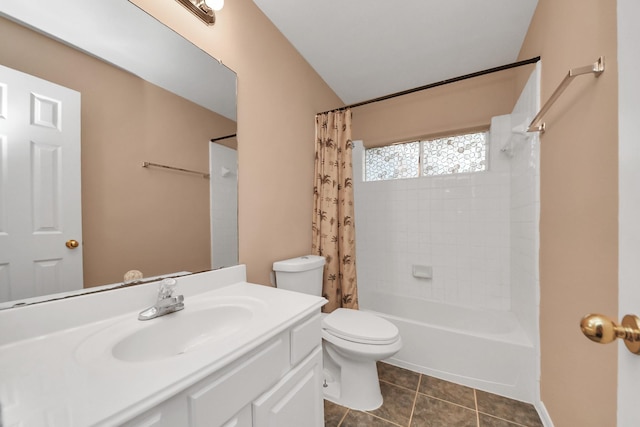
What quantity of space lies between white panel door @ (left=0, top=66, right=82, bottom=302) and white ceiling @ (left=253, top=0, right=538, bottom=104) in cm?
128

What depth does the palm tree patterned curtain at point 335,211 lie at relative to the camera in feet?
6.32

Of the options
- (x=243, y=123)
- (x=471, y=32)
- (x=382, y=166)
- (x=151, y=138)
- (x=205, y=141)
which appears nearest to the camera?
(x=151, y=138)

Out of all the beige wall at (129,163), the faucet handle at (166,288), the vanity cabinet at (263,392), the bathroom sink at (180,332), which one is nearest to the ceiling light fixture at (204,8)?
the beige wall at (129,163)

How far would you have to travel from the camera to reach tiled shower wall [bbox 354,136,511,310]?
2.04 metres

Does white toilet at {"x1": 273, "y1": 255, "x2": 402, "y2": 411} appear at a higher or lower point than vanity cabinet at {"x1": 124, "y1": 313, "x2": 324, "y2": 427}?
lower

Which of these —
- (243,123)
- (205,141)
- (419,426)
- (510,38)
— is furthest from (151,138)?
(510,38)

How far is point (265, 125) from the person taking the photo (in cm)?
153

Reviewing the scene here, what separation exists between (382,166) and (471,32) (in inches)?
49.3

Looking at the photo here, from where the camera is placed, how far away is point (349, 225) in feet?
6.39

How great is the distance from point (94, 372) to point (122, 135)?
76cm

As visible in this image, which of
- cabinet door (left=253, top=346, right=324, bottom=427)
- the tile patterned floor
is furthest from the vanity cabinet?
the tile patterned floor

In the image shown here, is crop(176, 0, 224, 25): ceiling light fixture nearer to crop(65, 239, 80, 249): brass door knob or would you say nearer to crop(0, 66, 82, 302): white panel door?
crop(0, 66, 82, 302): white panel door

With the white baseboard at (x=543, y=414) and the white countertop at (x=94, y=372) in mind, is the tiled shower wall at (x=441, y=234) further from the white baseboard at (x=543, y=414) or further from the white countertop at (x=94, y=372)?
the white countertop at (x=94, y=372)

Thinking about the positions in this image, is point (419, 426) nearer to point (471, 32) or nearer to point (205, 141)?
point (205, 141)
